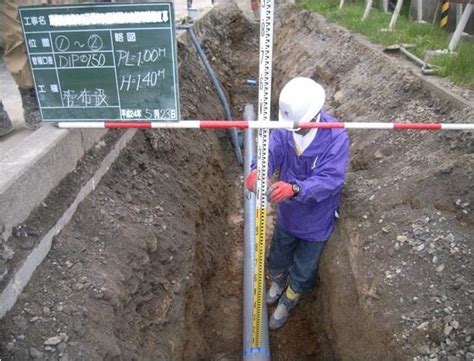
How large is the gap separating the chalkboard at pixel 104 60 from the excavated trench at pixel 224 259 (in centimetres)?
65

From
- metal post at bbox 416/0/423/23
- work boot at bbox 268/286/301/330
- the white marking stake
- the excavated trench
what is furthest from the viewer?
metal post at bbox 416/0/423/23

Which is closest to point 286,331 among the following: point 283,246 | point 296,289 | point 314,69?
point 296,289

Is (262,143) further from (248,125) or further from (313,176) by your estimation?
(313,176)

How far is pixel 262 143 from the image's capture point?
7.79 ft

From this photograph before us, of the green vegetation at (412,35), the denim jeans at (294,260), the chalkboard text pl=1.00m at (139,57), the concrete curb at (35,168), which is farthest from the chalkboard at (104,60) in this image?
the green vegetation at (412,35)

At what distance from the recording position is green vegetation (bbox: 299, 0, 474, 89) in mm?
4113

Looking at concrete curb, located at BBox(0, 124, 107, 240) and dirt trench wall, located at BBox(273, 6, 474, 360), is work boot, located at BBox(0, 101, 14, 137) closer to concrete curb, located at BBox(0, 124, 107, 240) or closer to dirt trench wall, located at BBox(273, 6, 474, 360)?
concrete curb, located at BBox(0, 124, 107, 240)

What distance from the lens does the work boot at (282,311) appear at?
3.74 metres

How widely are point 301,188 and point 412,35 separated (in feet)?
14.0

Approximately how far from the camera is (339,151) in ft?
9.32

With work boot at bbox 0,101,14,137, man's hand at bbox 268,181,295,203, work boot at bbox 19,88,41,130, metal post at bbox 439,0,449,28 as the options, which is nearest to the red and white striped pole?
man's hand at bbox 268,181,295,203

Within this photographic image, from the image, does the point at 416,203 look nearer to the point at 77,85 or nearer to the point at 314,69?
the point at 77,85

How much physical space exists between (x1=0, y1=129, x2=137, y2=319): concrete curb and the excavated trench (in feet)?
0.15

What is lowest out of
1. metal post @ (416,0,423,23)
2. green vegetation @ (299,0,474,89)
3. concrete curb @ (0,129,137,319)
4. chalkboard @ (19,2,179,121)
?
concrete curb @ (0,129,137,319)
